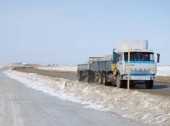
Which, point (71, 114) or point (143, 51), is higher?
point (143, 51)

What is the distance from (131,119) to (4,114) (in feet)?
17.3

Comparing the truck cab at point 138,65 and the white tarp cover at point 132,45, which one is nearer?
the truck cab at point 138,65

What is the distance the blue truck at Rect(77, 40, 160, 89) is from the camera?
101ft

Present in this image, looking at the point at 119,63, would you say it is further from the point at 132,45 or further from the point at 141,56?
the point at 132,45

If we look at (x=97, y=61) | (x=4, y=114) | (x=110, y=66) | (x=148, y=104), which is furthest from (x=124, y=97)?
(x=97, y=61)

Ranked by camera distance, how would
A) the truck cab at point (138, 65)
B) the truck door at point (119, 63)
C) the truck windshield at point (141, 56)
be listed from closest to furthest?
1. the truck cab at point (138, 65)
2. the truck windshield at point (141, 56)
3. the truck door at point (119, 63)

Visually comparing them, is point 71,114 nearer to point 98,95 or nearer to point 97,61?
point 98,95

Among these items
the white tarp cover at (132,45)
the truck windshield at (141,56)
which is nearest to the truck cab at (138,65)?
the truck windshield at (141,56)

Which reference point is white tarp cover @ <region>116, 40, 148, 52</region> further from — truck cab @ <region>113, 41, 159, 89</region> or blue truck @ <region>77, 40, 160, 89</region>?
truck cab @ <region>113, 41, 159, 89</region>

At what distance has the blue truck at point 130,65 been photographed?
3091cm

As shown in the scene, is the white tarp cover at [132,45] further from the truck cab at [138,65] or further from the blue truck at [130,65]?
the truck cab at [138,65]

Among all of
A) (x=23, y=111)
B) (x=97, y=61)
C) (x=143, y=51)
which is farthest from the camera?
(x=97, y=61)

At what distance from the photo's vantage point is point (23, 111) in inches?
802

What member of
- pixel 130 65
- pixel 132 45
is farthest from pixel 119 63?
pixel 132 45
